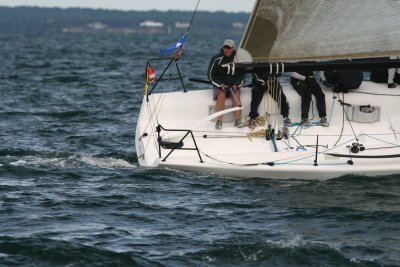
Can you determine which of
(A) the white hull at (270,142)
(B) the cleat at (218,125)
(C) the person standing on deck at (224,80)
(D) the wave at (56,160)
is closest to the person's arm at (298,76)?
(A) the white hull at (270,142)

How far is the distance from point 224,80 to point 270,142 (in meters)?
1.53

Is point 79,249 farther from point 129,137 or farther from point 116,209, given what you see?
point 129,137

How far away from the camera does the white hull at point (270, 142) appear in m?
12.3

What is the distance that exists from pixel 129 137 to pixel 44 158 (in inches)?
119

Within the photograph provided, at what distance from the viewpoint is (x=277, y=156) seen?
41.0ft

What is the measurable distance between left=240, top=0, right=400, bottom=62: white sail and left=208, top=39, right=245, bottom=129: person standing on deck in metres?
1.32

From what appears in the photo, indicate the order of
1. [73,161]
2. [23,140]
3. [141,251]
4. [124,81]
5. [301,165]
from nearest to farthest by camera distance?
[141,251]
[301,165]
[73,161]
[23,140]
[124,81]

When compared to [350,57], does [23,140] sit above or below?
below

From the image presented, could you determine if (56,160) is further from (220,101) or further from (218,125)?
(220,101)

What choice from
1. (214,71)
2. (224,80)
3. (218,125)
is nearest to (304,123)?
(218,125)

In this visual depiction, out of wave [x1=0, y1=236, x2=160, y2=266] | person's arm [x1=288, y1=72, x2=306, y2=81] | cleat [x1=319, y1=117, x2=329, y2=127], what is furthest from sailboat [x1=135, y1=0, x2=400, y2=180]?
wave [x1=0, y1=236, x2=160, y2=266]

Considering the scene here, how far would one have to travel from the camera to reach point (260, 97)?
14.1m

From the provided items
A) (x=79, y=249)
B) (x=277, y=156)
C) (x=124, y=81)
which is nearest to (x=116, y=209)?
(x=79, y=249)

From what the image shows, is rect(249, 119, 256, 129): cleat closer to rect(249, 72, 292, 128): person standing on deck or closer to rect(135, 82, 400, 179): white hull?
rect(249, 72, 292, 128): person standing on deck
